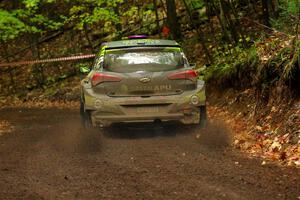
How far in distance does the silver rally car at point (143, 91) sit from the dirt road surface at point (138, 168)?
0.44m

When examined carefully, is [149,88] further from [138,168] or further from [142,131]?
[138,168]

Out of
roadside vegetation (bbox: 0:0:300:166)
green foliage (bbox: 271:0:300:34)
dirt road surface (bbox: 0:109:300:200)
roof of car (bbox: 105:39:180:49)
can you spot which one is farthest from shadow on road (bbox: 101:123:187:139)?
green foliage (bbox: 271:0:300:34)

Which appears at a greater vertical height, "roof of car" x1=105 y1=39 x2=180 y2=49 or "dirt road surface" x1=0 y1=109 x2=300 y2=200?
"roof of car" x1=105 y1=39 x2=180 y2=49

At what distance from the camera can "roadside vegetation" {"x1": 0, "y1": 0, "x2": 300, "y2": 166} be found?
29.8ft

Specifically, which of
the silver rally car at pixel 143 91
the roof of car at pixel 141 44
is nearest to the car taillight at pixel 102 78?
the silver rally car at pixel 143 91

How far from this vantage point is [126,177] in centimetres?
666

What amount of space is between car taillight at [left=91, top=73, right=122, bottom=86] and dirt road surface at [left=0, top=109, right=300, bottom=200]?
1.11 m

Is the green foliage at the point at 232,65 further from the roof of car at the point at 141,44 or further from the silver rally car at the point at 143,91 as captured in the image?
the silver rally car at the point at 143,91

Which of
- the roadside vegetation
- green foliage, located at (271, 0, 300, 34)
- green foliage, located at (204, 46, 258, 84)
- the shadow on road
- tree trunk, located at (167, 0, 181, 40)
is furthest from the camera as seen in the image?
tree trunk, located at (167, 0, 181, 40)

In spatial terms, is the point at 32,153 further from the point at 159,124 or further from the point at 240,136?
the point at 240,136

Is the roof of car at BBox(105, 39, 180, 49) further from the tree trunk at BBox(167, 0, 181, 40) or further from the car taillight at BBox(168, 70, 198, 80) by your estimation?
the tree trunk at BBox(167, 0, 181, 40)

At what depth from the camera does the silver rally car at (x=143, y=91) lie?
31.0ft

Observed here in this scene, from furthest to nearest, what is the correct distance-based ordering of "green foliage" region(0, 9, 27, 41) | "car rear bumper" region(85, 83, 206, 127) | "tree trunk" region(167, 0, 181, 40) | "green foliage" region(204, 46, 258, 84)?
"tree trunk" region(167, 0, 181, 40) → "green foliage" region(0, 9, 27, 41) → "green foliage" region(204, 46, 258, 84) → "car rear bumper" region(85, 83, 206, 127)

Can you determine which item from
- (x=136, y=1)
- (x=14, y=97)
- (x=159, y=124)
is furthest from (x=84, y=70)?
(x=136, y=1)
